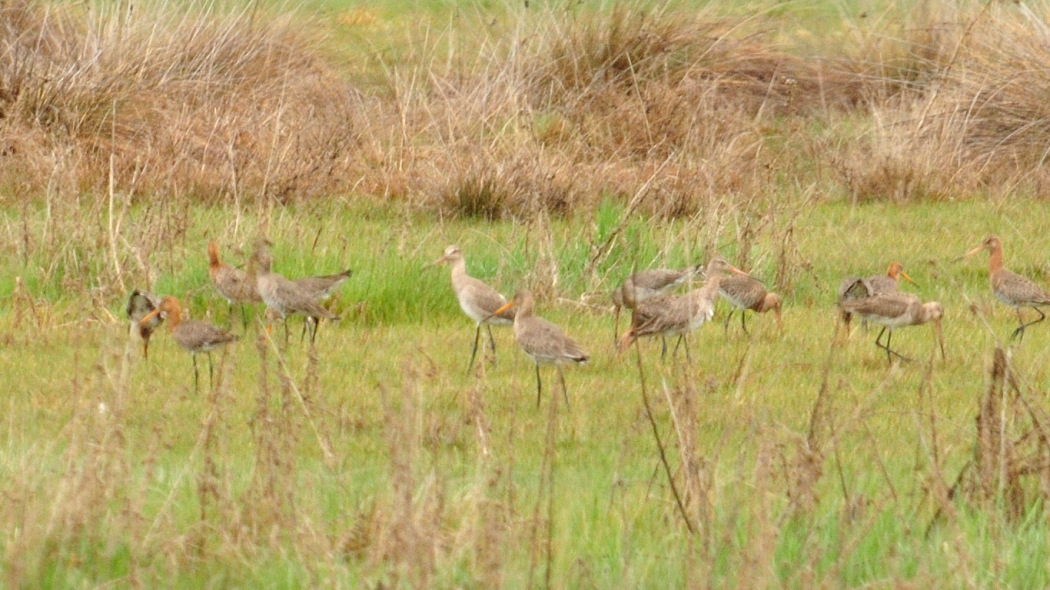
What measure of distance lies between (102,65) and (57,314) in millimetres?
6242

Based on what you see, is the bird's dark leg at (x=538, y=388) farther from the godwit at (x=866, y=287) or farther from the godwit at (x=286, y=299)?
the godwit at (x=866, y=287)

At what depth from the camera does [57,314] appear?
8.96 metres

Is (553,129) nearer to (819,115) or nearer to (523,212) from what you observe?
(523,212)

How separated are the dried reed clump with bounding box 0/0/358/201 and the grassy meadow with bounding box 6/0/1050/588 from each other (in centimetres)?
5

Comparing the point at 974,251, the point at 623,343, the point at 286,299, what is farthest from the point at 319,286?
the point at 974,251

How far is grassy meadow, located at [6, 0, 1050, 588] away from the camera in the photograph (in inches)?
189

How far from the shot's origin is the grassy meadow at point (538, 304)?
4812mm

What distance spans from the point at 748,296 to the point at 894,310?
0.99m

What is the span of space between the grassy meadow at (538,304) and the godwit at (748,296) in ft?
0.67

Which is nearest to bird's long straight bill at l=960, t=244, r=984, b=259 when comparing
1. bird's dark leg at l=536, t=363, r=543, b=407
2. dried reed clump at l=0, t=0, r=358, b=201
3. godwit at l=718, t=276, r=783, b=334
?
godwit at l=718, t=276, r=783, b=334

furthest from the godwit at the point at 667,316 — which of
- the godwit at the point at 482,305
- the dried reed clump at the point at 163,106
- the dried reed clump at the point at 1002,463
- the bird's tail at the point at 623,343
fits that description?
the dried reed clump at the point at 163,106

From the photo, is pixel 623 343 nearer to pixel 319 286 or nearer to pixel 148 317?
pixel 319 286

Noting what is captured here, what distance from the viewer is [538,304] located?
9.84m

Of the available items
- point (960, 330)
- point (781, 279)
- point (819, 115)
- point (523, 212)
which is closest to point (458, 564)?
point (960, 330)
